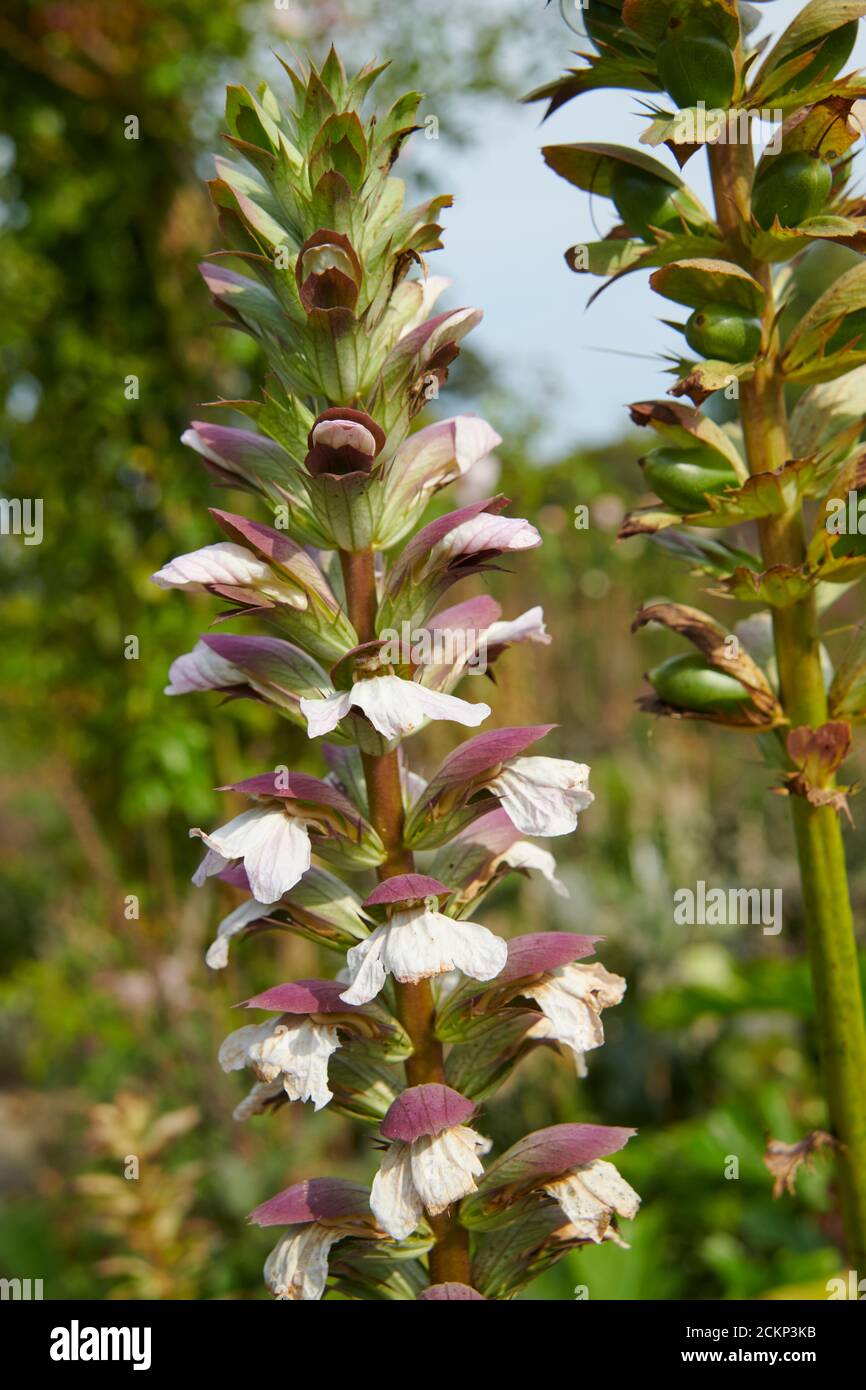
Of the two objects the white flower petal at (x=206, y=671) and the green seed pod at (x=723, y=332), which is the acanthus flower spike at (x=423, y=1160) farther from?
the green seed pod at (x=723, y=332)

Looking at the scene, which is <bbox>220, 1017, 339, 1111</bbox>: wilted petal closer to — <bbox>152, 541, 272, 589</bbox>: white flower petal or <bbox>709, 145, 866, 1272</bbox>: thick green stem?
<bbox>152, 541, 272, 589</bbox>: white flower petal

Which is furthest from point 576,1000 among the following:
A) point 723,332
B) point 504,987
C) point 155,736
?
point 155,736

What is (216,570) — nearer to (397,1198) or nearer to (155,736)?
(397,1198)

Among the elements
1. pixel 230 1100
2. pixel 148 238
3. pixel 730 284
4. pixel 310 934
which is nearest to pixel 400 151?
pixel 730 284

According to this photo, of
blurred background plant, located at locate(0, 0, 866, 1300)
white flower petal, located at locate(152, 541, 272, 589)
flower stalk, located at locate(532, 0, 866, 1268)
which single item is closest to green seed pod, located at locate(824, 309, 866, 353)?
flower stalk, located at locate(532, 0, 866, 1268)
